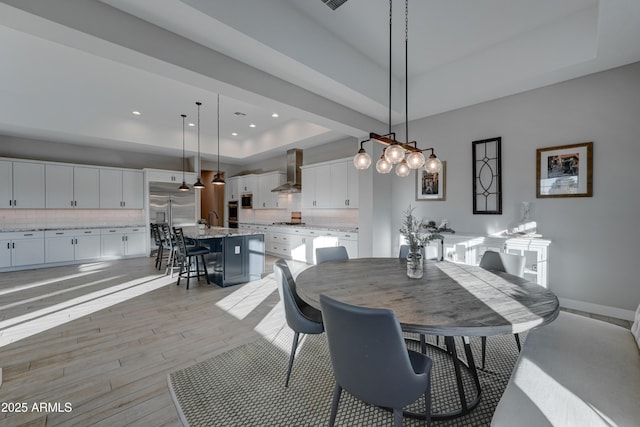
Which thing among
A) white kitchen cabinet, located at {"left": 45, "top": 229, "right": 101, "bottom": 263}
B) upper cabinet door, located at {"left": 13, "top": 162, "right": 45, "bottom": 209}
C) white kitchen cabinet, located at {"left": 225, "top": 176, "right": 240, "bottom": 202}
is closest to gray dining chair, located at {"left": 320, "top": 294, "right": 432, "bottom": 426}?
white kitchen cabinet, located at {"left": 45, "top": 229, "right": 101, "bottom": 263}

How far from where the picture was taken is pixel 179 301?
3.97m

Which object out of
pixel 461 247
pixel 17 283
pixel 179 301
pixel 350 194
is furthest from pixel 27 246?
pixel 461 247

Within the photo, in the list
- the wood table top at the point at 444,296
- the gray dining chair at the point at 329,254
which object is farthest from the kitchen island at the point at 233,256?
the wood table top at the point at 444,296

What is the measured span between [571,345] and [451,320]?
1.00 metres

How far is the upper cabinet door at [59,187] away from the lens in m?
6.37

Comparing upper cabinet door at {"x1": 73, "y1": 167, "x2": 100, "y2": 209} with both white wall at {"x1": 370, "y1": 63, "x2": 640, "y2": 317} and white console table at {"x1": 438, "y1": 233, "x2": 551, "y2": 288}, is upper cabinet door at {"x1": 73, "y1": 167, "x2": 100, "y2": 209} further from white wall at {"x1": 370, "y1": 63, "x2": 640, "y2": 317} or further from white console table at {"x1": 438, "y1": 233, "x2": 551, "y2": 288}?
white wall at {"x1": 370, "y1": 63, "x2": 640, "y2": 317}

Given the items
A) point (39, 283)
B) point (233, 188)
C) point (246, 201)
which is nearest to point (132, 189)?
point (233, 188)

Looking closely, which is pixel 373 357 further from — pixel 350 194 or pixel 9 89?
pixel 9 89

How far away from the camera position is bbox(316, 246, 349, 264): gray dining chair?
122 inches

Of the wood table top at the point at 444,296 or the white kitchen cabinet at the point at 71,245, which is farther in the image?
the white kitchen cabinet at the point at 71,245

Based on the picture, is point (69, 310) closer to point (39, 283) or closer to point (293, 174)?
point (39, 283)

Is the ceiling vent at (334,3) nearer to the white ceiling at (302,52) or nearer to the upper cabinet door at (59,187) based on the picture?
the white ceiling at (302,52)

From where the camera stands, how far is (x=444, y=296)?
1.74m

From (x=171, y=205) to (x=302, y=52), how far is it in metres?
6.45
